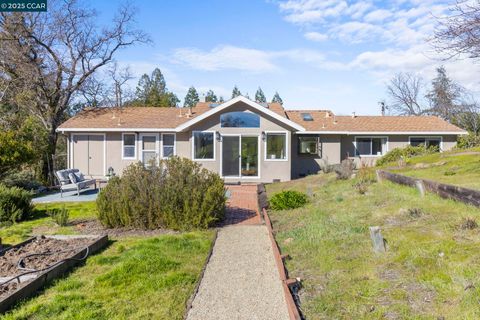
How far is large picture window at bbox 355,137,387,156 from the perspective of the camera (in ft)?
73.3

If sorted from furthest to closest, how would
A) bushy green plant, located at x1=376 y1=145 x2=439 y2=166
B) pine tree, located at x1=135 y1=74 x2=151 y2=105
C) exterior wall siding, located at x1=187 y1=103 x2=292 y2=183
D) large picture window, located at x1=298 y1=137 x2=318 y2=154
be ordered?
1. pine tree, located at x1=135 y1=74 x2=151 y2=105
2. large picture window, located at x1=298 y1=137 x2=318 y2=154
3. bushy green plant, located at x1=376 y1=145 x2=439 y2=166
4. exterior wall siding, located at x1=187 y1=103 x2=292 y2=183

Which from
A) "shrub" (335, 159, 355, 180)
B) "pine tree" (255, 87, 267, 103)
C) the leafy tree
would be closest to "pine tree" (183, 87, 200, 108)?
"pine tree" (255, 87, 267, 103)

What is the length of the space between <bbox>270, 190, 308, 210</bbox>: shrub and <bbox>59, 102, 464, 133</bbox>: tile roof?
10906mm

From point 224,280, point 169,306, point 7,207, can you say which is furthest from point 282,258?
point 7,207

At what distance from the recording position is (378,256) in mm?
5191

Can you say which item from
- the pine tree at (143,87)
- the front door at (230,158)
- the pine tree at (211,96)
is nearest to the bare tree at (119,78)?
the front door at (230,158)

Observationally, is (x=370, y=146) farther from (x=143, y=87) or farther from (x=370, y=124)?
(x=143, y=87)

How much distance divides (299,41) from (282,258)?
12.9m

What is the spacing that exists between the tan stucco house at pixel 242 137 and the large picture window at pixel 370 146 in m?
0.05

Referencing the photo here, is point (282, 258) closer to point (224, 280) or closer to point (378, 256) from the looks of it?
point (224, 280)

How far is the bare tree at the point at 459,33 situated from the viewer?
8.45m

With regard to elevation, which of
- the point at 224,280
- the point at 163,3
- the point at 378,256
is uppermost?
the point at 163,3

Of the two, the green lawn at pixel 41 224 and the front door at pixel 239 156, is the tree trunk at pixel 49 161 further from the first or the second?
the front door at pixel 239 156

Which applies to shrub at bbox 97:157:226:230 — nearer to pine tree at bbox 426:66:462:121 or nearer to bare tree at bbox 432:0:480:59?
bare tree at bbox 432:0:480:59
